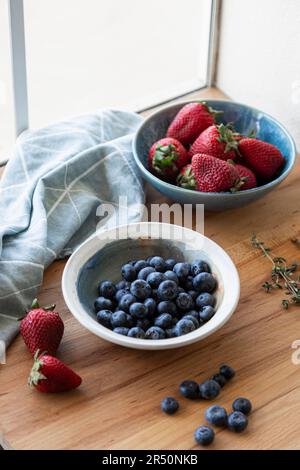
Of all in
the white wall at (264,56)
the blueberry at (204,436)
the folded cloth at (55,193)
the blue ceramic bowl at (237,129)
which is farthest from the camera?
the white wall at (264,56)

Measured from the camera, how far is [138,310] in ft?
3.43

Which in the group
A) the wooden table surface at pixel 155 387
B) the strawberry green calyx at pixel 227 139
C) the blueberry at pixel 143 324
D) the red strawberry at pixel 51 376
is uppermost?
the strawberry green calyx at pixel 227 139

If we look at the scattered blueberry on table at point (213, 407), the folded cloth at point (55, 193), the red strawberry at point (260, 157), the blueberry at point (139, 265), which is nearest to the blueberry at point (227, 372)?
the scattered blueberry on table at point (213, 407)

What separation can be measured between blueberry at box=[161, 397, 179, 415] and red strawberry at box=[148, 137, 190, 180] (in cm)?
46

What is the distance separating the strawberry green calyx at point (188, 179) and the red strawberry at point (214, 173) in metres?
0.01

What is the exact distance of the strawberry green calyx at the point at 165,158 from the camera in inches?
50.8

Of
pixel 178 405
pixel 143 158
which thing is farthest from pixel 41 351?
pixel 143 158

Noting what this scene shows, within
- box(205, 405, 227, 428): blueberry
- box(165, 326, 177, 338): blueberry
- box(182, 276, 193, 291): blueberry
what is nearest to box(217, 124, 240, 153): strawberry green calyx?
box(182, 276, 193, 291): blueberry

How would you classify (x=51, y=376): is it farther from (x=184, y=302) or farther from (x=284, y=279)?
(x=284, y=279)

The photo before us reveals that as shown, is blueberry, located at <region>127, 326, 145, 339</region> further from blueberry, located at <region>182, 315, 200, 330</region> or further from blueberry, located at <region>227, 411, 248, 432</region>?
blueberry, located at <region>227, 411, 248, 432</region>

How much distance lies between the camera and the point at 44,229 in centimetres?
120

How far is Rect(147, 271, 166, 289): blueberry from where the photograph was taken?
42.8 inches

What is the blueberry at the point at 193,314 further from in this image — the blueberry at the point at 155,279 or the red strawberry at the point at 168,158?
the red strawberry at the point at 168,158

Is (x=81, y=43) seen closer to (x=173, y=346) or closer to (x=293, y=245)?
(x=293, y=245)
